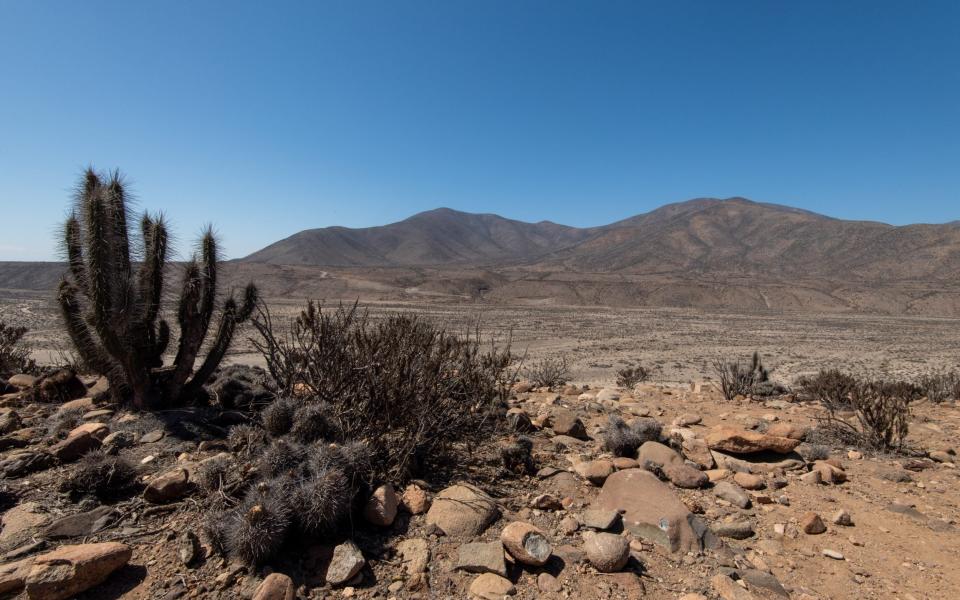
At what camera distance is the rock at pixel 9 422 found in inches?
174

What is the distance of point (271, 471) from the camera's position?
3062 mm

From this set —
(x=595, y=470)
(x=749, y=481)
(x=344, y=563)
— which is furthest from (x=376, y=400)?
(x=749, y=481)

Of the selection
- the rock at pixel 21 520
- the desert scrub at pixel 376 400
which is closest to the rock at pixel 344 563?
the desert scrub at pixel 376 400

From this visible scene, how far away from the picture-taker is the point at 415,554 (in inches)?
111

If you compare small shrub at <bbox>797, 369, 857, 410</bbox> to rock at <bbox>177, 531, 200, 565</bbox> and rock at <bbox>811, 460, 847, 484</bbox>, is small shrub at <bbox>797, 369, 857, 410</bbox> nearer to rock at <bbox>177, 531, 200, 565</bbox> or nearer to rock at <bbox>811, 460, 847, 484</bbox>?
rock at <bbox>811, 460, 847, 484</bbox>

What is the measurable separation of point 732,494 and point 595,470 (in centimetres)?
110

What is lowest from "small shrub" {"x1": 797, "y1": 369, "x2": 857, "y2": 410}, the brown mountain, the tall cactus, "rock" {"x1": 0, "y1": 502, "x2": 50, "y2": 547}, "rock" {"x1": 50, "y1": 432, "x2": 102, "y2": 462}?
"small shrub" {"x1": 797, "y1": 369, "x2": 857, "y2": 410}

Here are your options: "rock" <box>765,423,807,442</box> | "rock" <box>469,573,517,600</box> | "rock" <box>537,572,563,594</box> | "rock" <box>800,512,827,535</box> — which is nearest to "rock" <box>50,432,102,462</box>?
"rock" <box>469,573,517,600</box>

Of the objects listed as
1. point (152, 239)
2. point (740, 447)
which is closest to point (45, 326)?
point (152, 239)

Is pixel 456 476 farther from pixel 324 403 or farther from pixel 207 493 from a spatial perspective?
pixel 207 493

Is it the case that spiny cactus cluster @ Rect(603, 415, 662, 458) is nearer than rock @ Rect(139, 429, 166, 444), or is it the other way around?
rock @ Rect(139, 429, 166, 444)

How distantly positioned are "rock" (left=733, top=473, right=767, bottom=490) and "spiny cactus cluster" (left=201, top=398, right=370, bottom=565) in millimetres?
3182

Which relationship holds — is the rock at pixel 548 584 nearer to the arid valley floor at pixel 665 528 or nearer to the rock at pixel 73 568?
the arid valley floor at pixel 665 528

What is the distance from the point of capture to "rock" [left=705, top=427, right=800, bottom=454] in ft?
15.1
